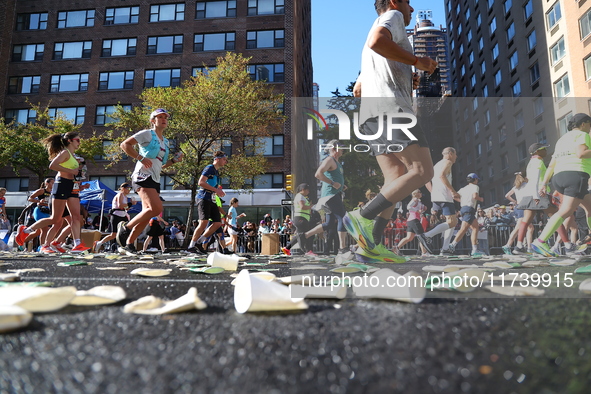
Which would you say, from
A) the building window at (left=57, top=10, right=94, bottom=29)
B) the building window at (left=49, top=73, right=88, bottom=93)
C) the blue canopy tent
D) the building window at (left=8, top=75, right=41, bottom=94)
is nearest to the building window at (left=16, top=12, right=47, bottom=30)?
the building window at (left=57, top=10, right=94, bottom=29)

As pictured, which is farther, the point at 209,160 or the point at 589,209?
the point at 209,160

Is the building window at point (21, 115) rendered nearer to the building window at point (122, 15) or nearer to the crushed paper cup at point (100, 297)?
the building window at point (122, 15)

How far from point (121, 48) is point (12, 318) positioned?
1358 inches

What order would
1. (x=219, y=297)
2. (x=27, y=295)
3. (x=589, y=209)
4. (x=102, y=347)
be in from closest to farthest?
1. (x=102, y=347)
2. (x=27, y=295)
3. (x=219, y=297)
4. (x=589, y=209)

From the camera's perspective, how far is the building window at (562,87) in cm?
2512

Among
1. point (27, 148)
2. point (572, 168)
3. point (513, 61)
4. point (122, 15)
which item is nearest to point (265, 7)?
point (122, 15)

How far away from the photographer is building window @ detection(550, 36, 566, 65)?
25.6 metres

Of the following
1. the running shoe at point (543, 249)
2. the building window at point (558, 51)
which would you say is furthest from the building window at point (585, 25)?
the running shoe at point (543, 249)

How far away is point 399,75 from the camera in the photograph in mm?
3469

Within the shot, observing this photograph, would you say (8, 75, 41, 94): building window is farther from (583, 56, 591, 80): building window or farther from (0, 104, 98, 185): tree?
(583, 56, 591, 80): building window

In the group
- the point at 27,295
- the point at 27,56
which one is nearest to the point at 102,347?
the point at 27,295

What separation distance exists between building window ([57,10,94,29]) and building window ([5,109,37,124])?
7.23m

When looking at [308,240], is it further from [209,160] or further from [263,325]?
[209,160]

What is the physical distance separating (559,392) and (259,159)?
19807 mm
